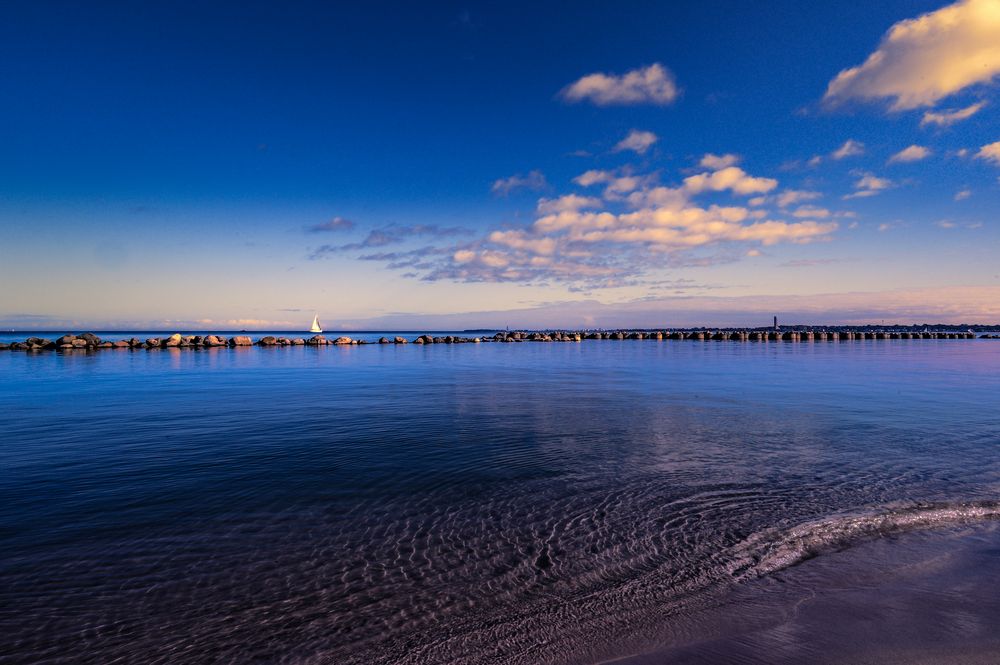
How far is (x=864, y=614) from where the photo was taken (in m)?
4.53

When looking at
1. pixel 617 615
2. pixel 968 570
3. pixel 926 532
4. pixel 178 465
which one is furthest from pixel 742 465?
pixel 178 465

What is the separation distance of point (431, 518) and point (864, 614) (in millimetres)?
4924

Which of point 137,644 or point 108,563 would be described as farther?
point 108,563

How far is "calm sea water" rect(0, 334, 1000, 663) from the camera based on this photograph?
14.5ft

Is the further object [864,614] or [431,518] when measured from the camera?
[431,518]

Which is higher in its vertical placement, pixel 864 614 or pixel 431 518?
pixel 431 518

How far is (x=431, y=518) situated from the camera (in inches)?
271

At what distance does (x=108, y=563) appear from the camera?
5.57 metres

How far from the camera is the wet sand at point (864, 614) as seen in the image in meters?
4.01

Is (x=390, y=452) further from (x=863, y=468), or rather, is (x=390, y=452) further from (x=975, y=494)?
(x=975, y=494)

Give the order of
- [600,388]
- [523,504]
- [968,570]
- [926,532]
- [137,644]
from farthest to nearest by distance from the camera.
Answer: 1. [600,388]
2. [523,504]
3. [926,532]
4. [968,570]
5. [137,644]

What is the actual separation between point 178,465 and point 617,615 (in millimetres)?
8791

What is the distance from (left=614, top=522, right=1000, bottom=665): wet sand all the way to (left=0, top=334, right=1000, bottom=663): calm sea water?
28 centimetres

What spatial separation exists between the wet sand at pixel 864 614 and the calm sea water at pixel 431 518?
0.28m
